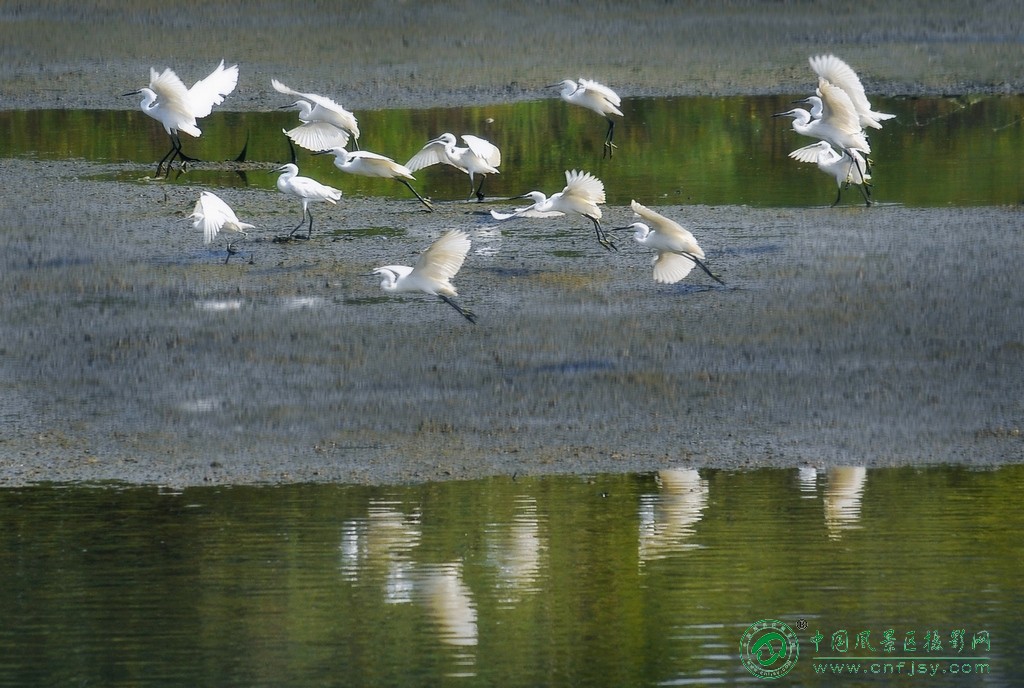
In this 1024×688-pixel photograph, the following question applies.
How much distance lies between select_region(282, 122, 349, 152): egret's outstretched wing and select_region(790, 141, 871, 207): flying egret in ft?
13.0

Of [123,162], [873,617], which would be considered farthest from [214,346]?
[123,162]

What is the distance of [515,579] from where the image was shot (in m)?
6.42

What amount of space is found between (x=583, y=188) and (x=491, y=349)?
2.23m

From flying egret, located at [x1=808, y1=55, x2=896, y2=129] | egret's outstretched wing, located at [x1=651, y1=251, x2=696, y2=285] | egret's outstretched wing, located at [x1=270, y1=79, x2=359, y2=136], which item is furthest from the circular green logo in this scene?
egret's outstretched wing, located at [x1=270, y1=79, x2=359, y2=136]

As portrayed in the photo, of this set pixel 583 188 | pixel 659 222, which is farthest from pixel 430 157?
pixel 659 222

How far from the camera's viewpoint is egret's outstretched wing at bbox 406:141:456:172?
48.3 ft

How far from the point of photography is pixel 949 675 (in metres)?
5.59

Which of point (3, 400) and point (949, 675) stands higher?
point (3, 400)

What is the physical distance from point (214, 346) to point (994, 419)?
4.45 metres

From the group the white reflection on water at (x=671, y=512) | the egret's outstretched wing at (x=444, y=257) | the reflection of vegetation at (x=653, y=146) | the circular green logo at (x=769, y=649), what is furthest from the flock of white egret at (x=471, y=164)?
the circular green logo at (x=769, y=649)

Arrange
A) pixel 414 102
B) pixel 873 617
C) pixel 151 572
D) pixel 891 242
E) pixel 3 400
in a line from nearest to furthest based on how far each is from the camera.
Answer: pixel 873 617 < pixel 151 572 < pixel 3 400 < pixel 891 242 < pixel 414 102

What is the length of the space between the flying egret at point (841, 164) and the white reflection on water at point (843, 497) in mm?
6705

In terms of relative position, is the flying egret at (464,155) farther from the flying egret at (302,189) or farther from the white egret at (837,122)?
the white egret at (837,122)

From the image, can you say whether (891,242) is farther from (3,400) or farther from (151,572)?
(151,572)
